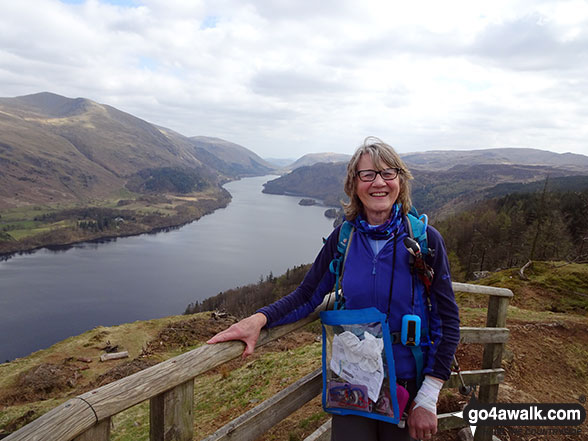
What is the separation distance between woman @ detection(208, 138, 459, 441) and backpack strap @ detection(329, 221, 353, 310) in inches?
2.0

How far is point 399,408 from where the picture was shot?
99.0 inches

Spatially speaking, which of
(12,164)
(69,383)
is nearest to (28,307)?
(69,383)

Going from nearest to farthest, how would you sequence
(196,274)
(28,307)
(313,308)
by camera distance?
(313,308) < (28,307) < (196,274)

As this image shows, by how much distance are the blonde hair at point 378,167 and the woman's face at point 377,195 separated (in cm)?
6

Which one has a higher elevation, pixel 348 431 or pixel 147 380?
pixel 147 380

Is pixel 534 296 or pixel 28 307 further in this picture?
pixel 28 307

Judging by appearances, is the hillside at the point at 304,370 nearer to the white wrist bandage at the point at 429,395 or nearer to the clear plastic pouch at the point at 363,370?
the white wrist bandage at the point at 429,395

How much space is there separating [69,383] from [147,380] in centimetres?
2580

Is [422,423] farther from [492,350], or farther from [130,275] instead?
[130,275]

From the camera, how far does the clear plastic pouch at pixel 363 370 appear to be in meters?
2.45

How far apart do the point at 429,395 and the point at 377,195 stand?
1467 mm

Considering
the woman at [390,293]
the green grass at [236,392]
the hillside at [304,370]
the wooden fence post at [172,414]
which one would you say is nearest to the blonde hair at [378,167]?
the woman at [390,293]

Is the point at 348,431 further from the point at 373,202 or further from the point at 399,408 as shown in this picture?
the point at 373,202

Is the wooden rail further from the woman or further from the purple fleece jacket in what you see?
the purple fleece jacket
